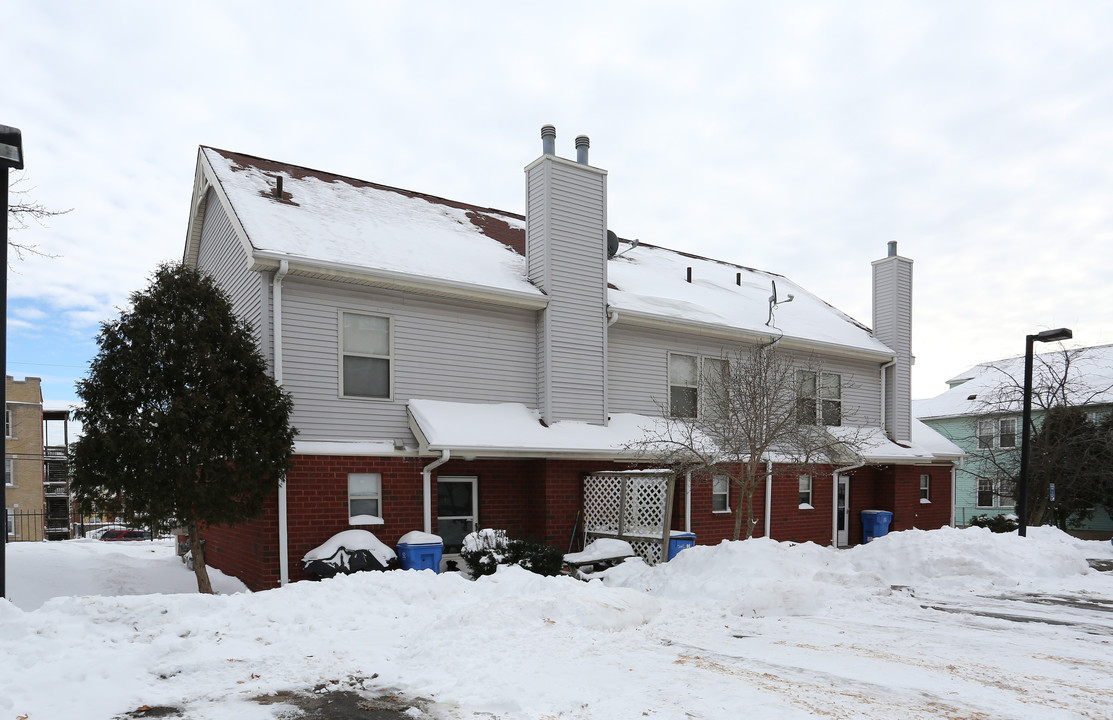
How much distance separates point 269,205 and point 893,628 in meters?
12.6

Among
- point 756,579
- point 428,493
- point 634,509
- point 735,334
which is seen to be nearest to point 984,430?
point 735,334

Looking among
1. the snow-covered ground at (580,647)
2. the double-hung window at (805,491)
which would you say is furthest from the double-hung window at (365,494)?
the double-hung window at (805,491)

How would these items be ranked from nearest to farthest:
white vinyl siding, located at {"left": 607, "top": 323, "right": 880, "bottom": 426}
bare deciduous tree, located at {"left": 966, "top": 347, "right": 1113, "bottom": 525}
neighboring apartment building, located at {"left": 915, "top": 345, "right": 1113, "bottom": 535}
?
white vinyl siding, located at {"left": 607, "top": 323, "right": 880, "bottom": 426} → bare deciduous tree, located at {"left": 966, "top": 347, "right": 1113, "bottom": 525} → neighboring apartment building, located at {"left": 915, "top": 345, "right": 1113, "bottom": 535}

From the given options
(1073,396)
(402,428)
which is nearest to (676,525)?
(402,428)

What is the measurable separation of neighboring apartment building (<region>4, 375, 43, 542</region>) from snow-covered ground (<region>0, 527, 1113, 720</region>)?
34.8m

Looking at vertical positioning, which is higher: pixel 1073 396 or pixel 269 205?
pixel 269 205

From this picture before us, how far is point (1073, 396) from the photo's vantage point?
30.0 metres

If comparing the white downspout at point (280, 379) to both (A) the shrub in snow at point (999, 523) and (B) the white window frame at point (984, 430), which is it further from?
(B) the white window frame at point (984, 430)

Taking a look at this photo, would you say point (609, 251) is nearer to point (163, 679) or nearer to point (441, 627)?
point (441, 627)

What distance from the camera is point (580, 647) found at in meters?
7.86

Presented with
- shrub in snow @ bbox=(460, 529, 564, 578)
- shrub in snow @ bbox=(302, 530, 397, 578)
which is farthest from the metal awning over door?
shrub in snow @ bbox=(302, 530, 397, 578)

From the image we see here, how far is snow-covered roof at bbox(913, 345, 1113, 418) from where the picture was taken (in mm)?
29078

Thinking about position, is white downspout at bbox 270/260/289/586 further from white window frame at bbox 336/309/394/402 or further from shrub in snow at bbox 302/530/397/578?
white window frame at bbox 336/309/394/402

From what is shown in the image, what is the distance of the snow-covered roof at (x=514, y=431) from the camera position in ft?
42.9
